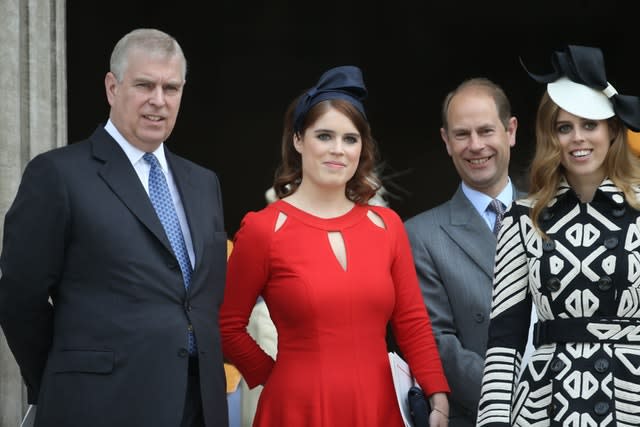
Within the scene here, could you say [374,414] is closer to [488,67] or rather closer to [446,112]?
[446,112]

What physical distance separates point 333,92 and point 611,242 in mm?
981

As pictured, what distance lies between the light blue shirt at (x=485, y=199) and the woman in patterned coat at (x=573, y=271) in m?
0.74

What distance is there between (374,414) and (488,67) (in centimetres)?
573

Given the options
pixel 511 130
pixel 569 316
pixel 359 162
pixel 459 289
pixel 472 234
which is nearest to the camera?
pixel 569 316

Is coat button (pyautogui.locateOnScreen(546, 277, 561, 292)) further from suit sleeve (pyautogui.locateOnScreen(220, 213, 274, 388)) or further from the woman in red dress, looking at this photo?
suit sleeve (pyautogui.locateOnScreen(220, 213, 274, 388))

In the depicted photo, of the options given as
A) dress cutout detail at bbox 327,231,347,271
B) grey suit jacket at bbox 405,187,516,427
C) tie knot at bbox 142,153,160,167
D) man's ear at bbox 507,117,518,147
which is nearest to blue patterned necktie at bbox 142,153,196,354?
tie knot at bbox 142,153,160,167

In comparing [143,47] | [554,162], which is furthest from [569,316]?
[143,47]

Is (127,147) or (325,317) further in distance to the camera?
(325,317)

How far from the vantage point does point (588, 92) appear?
285 cm

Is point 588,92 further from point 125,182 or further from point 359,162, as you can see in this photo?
point 125,182

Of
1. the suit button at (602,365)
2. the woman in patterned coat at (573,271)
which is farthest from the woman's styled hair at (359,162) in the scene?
the suit button at (602,365)

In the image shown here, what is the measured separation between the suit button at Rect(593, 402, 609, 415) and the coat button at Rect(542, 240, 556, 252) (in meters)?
0.40

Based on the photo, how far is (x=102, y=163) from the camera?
2924 millimetres

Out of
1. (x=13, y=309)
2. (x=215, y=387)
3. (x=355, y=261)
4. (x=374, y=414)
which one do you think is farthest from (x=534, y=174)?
(x=13, y=309)
